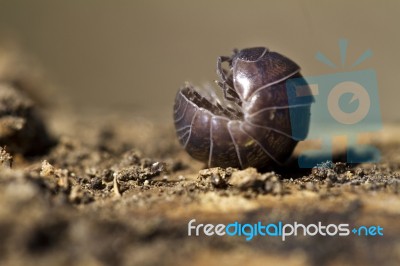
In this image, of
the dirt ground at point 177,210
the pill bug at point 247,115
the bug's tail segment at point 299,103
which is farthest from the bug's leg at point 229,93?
the dirt ground at point 177,210

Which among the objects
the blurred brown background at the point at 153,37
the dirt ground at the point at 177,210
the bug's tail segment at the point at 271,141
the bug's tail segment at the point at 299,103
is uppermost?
the blurred brown background at the point at 153,37

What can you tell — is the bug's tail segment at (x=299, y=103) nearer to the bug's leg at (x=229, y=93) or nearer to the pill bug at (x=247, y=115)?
the pill bug at (x=247, y=115)

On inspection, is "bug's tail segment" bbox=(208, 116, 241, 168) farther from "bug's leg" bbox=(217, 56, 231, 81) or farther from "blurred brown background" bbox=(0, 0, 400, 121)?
"blurred brown background" bbox=(0, 0, 400, 121)

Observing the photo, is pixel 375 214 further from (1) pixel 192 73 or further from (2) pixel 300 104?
(1) pixel 192 73

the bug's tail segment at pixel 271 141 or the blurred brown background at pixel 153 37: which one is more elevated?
the blurred brown background at pixel 153 37

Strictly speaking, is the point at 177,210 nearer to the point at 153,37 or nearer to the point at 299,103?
the point at 299,103

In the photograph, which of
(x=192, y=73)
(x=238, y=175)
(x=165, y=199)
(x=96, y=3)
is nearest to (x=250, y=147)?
(x=238, y=175)
